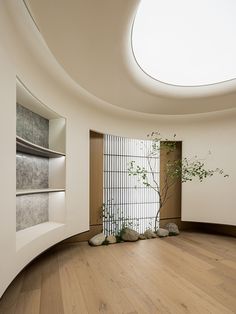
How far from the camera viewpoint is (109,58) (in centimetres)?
200

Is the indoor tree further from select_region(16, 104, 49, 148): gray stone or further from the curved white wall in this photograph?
select_region(16, 104, 49, 148): gray stone

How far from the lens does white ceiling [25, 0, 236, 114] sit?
1416 millimetres

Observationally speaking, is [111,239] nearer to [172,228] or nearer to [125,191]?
[125,191]

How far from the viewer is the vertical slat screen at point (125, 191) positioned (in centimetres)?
Result: 370

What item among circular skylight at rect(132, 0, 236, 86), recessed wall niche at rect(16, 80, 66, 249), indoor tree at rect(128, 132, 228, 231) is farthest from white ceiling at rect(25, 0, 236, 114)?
indoor tree at rect(128, 132, 228, 231)

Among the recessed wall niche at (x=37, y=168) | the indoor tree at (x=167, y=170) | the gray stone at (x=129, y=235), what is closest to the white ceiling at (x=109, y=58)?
the recessed wall niche at (x=37, y=168)

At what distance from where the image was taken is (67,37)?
1.68 meters

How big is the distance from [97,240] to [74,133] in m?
1.84

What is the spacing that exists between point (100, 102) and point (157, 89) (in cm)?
96

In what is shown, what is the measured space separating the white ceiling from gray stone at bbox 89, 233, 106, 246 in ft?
7.63

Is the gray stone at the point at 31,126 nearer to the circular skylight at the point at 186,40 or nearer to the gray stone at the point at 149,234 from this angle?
the circular skylight at the point at 186,40

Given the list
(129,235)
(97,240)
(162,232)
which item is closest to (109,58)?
(97,240)

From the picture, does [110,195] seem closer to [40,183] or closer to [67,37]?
[40,183]

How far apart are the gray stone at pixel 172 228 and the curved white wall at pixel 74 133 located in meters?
0.28
